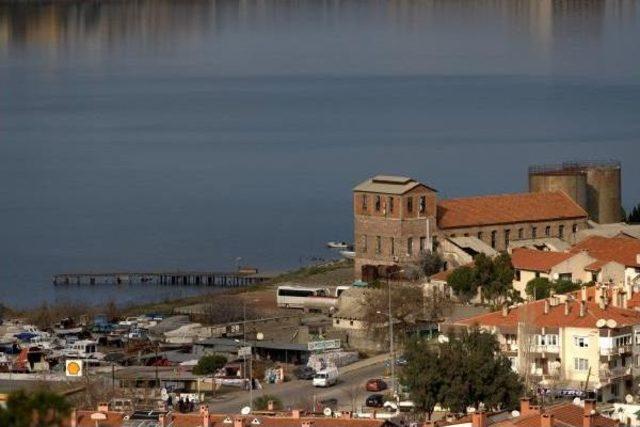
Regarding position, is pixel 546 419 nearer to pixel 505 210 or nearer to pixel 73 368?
pixel 73 368

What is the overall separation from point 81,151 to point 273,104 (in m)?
13.3

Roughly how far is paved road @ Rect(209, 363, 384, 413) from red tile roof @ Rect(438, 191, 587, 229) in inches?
291

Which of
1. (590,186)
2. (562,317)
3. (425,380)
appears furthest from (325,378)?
(590,186)

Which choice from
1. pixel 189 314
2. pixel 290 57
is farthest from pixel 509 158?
pixel 290 57

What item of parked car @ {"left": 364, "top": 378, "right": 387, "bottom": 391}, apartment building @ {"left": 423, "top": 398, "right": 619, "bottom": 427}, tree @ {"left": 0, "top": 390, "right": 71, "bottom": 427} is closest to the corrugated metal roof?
parked car @ {"left": 364, "top": 378, "right": 387, "bottom": 391}

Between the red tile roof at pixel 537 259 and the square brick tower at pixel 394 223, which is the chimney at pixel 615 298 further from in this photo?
the square brick tower at pixel 394 223

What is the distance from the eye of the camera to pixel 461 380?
52.6 ft

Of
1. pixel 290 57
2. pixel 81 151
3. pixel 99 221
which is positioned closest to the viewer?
pixel 99 221

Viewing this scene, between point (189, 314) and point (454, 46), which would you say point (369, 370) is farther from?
point (454, 46)

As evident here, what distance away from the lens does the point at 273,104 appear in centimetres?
6688

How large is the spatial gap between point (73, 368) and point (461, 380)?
4.82 meters

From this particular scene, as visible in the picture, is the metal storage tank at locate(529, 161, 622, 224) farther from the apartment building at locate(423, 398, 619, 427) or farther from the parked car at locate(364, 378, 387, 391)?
the apartment building at locate(423, 398, 619, 427)

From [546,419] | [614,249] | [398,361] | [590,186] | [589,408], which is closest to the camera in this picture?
[546,419]

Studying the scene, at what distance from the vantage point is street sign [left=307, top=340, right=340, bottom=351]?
21641mm
